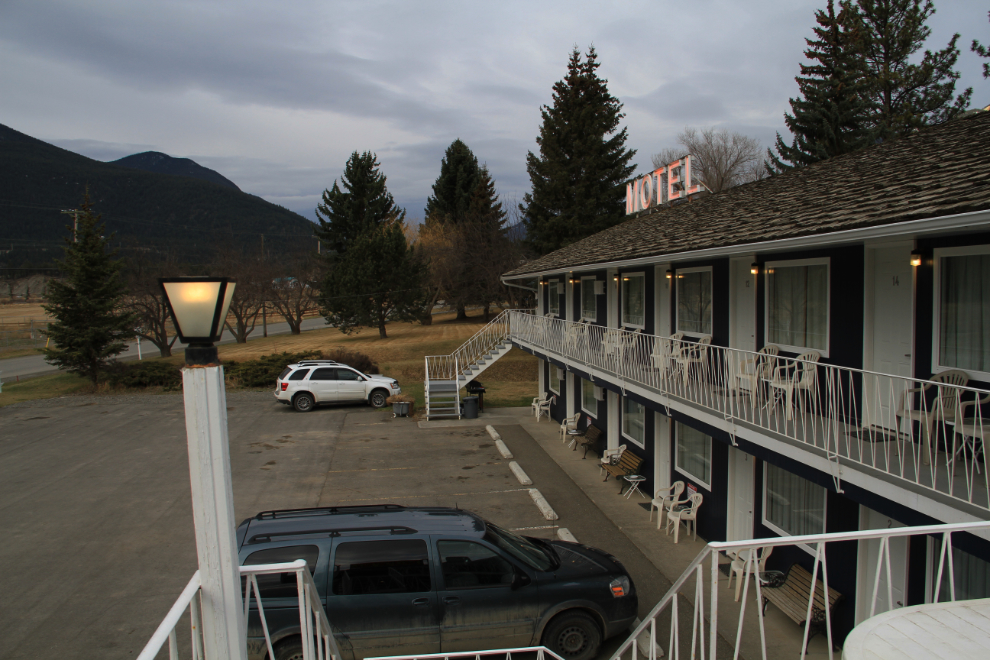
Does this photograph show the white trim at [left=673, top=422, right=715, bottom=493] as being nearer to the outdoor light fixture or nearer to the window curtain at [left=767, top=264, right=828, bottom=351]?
the window curtain at [left=767, top=264, right=828, bottom=351]

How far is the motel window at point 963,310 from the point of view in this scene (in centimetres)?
586

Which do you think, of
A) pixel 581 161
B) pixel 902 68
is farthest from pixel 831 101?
pixel 581 161

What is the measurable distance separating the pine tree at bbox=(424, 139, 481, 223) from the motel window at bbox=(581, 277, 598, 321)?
137 feet

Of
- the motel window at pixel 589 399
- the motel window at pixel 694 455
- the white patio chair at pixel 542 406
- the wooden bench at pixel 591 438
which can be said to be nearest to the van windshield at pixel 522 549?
the motel window at pixel 694 455

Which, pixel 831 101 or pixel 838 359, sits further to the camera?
pixel 831 101

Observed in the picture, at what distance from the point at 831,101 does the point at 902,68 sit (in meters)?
6.18

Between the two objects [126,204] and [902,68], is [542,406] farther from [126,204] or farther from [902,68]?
[126,204]

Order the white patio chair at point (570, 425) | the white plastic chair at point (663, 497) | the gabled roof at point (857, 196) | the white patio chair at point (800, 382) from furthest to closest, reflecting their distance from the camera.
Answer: the white patio chair at point (570, 425)
the white plastic chair at point (663, 497)
the white patio chair at point (800, 382)
the gabled roof at point (857, 196)

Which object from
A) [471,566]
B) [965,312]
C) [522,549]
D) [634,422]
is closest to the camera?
[965,312]

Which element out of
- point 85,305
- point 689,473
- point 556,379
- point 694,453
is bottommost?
point 689,473

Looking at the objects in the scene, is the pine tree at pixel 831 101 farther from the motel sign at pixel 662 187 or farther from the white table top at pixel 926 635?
the white table top at pixel 926 635

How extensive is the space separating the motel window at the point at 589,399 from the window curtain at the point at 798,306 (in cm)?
836

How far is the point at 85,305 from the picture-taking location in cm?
2853

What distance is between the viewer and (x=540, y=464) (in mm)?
15547
